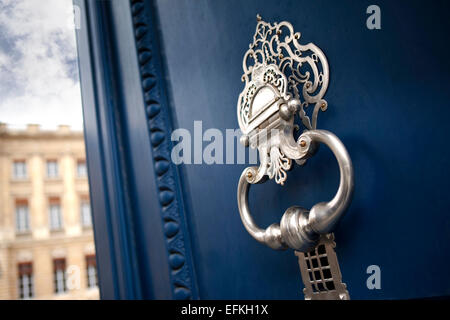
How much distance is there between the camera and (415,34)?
12.4 inches

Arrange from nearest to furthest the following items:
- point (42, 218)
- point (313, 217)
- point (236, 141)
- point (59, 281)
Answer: point (313, 217) < point (236, 141) < point (59, 281) < point (42, 218)

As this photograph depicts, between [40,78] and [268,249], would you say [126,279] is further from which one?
[40,78]

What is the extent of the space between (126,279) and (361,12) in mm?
469

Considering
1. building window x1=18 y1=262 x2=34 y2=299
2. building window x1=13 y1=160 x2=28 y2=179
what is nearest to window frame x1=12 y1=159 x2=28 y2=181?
building window x1=13 y1=160 x2=28 y2=179

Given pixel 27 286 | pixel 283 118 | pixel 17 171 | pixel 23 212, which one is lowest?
pixel 283 118

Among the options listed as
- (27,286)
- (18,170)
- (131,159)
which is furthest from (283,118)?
(18,170)

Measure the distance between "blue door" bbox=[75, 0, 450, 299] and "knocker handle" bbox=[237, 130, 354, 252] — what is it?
1.3 inches

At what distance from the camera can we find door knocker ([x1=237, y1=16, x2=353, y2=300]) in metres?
0.36

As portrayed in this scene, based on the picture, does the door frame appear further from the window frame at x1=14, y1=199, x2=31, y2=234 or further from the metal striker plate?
the window frame at x1=14, y1=199, x2=31, y2=234

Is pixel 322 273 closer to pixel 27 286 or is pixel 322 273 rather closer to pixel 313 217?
pixel 313 217

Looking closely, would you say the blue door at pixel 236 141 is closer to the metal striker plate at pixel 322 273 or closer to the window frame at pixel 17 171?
the metal striker plate at pixel 322 273

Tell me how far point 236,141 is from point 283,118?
105 mm

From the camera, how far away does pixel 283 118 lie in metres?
0.40

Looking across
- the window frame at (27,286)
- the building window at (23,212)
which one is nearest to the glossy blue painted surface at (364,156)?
the window frame at (27,286)
